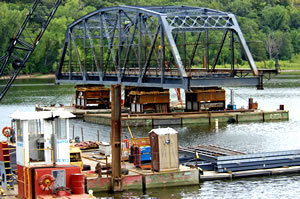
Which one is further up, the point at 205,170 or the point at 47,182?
the point at 47,182

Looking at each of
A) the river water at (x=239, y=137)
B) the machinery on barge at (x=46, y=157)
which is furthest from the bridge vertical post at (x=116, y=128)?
the machinery on barge at (x=46, y=157)

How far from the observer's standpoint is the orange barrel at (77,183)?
27547 millimetres

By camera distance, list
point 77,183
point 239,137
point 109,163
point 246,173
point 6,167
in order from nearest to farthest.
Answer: point 77,183 < point 6,167 < point 109,163 < point 246,173 < point 239,137

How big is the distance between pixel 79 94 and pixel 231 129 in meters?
21.6

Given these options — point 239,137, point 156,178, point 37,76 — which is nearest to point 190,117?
point 239,137

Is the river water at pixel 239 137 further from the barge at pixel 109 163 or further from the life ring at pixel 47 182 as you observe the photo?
the life ring at pixel 47 182

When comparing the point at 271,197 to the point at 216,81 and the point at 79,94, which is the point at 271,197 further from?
the point at 79,94

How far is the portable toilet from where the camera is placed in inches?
1308

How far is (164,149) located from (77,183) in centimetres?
667

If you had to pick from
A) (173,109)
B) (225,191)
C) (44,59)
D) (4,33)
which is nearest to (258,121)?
(173,109)

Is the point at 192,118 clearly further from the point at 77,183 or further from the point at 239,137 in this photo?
the point at 77,183

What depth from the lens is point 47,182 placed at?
27.3 m

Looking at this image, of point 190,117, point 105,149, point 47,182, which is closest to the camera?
point 47,182

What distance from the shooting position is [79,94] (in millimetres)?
76188
